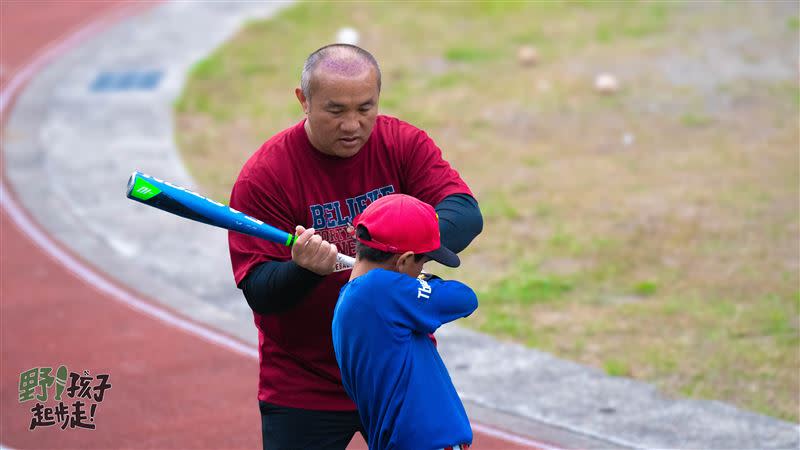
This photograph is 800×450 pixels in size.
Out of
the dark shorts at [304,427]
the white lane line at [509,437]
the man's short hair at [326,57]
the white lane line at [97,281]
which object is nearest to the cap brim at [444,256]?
the man's short hair at [326,57]

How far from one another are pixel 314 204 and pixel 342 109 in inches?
15.2

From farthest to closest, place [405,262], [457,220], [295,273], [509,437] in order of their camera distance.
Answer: [509,437] → [457,220] → [295,273] → [405,262]

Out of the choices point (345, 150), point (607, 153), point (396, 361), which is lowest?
point (396, 361)

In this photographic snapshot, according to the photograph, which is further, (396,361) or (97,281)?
(97,281)

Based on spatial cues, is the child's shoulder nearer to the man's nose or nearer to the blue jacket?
the blue jacket

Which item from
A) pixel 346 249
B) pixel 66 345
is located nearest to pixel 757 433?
pixel 346 249

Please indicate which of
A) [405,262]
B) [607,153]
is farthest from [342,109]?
[607,153]

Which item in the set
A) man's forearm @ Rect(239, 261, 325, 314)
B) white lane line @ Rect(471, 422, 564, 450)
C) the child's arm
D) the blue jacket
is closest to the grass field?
white lane line @ Rect(471, 422, 564, 450)

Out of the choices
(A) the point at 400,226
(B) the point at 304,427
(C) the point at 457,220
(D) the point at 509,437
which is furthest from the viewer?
(D) the point at 509,437

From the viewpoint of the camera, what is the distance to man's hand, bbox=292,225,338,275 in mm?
3838

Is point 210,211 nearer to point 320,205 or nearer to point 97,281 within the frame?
point 320,205

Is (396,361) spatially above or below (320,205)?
below

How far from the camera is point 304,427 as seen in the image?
4.36 meters

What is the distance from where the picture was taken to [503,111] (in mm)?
13773
